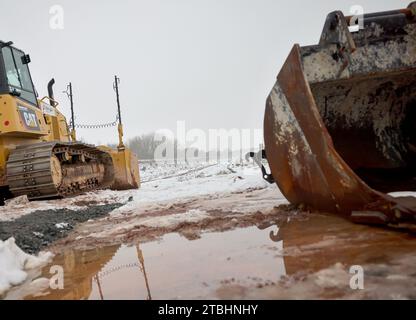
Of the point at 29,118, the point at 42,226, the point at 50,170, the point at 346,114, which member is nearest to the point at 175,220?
the point at 42,226

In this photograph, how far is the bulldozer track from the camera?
21.0ft

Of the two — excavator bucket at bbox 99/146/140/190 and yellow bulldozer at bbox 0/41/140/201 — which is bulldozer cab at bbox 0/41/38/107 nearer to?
yellow bulldozer at bbox 0/41/140/201

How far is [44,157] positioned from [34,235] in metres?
3.01

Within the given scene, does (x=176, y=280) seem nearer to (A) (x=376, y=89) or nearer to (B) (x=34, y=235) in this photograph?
(B) (x=34, y=235)

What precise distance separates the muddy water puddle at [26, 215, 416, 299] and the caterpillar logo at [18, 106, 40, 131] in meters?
4.41

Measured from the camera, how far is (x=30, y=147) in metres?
6.78

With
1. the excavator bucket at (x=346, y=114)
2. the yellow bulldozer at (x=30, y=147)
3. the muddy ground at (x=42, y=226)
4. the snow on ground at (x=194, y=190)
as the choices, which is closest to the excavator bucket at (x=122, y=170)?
the snow on ground at (x=194, y=190)

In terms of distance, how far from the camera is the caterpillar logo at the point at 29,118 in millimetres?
6743

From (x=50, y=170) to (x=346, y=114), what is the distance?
184 inches

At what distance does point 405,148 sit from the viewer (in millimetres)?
4387

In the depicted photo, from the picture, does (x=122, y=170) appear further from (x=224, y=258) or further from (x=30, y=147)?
(x=224, y=258)

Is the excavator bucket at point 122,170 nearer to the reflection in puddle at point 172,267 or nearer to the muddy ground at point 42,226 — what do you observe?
the muddy ground at point 42,226

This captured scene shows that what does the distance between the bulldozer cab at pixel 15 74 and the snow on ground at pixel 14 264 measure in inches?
180
